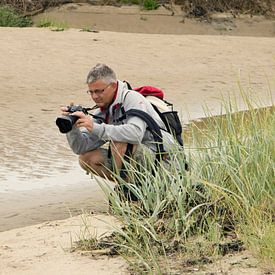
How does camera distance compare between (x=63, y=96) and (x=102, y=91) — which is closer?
(x=102, y=91)

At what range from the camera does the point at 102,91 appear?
246 inches

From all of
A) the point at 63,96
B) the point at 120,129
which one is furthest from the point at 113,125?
the point at 63,96

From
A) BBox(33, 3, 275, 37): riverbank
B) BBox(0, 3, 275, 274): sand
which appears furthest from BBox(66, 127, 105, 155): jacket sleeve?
BBox(33, 3, 275, 37): riverbank

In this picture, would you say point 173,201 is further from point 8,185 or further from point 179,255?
point 8,185

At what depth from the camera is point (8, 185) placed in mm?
7695

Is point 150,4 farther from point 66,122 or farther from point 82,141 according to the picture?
point 66,122

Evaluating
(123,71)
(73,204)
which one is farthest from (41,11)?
(73,204)

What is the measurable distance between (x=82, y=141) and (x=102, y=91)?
0.39m

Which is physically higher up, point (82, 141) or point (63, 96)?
point (82, 141)

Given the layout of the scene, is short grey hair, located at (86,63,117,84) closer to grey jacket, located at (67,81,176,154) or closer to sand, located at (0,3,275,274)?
grey jacket, located at (67,81,176,154)

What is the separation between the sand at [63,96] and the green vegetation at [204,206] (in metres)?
0.21

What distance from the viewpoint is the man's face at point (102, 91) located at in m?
6.23

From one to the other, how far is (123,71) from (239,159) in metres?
7.75

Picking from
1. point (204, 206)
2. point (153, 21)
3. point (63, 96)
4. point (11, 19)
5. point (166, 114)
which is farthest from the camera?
point (153, 21)
